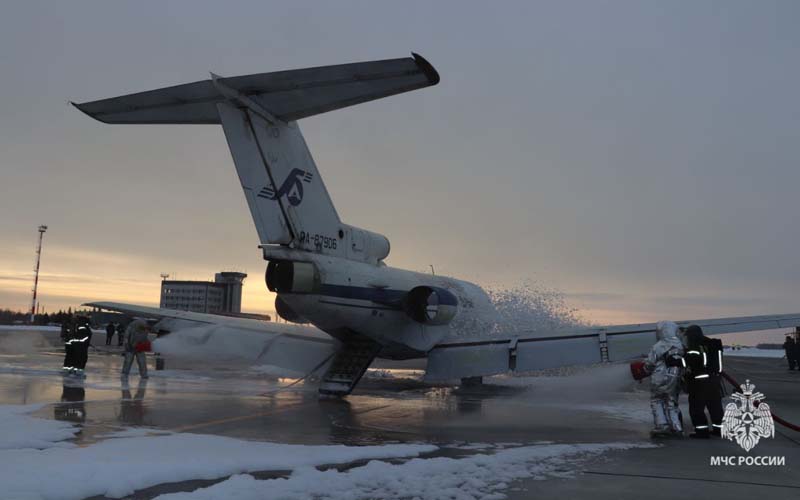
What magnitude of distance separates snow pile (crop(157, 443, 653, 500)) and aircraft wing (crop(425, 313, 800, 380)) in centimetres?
647

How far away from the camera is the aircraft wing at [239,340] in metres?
16.3

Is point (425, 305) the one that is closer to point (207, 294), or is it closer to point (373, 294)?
point (373, 294)

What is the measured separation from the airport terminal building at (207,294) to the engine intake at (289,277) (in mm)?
45639

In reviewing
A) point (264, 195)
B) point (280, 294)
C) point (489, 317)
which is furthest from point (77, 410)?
point (489, 317)

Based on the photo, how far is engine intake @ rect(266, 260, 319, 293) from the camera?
11883mm

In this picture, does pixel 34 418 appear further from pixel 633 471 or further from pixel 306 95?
pixel 633 471

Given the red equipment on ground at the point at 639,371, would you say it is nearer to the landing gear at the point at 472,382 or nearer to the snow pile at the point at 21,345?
the landing gear at the point at 472,382

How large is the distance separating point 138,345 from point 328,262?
21.8ft

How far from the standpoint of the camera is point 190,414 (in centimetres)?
1023

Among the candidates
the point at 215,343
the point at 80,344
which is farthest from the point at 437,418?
the point at 80,344

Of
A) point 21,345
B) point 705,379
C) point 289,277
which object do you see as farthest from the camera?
point 21,345

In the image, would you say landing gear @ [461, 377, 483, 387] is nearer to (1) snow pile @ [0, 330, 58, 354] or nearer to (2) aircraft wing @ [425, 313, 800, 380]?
(2) aircraft wing @ [425, 313, 800, 380]

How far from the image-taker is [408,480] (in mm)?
5957

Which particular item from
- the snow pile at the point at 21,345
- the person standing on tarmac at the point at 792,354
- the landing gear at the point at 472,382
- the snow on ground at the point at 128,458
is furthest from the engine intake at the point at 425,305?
the person standing on tarmac at the point at 792,354
